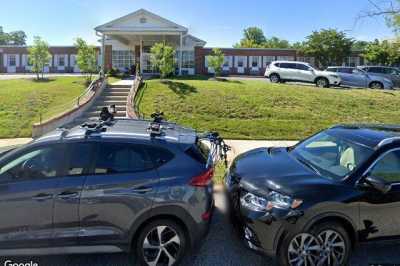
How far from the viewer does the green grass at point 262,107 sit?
1364 centimetres

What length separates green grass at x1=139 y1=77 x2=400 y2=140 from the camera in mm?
13641

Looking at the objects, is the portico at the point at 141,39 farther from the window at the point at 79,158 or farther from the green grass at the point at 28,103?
the window at the point at 79,158

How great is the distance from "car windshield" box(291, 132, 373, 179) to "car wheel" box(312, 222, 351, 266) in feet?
2.09

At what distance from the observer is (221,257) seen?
435 cm

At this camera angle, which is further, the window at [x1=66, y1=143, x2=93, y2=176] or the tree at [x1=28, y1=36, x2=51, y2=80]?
the tree at [x1=28, y1=36, x2=51, y2=80]

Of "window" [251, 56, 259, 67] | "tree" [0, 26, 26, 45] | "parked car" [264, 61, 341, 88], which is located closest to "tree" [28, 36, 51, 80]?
"parked car" [264, 61, 341, 88]

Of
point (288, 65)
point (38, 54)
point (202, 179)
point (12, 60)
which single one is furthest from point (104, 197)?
point (12, 60)

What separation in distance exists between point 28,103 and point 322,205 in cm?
1539

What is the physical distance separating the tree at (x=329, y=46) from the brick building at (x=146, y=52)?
5.83ft

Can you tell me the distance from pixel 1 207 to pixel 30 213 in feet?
0.97

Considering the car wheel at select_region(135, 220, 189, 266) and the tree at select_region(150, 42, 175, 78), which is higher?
the tree at select_region(150, 42, 175, 78)

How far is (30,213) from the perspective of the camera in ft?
12.4

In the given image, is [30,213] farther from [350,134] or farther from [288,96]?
[288,96]

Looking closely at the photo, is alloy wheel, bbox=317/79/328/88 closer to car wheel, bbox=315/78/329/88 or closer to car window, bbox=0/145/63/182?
car wheel, bbox=315/78/329/88
